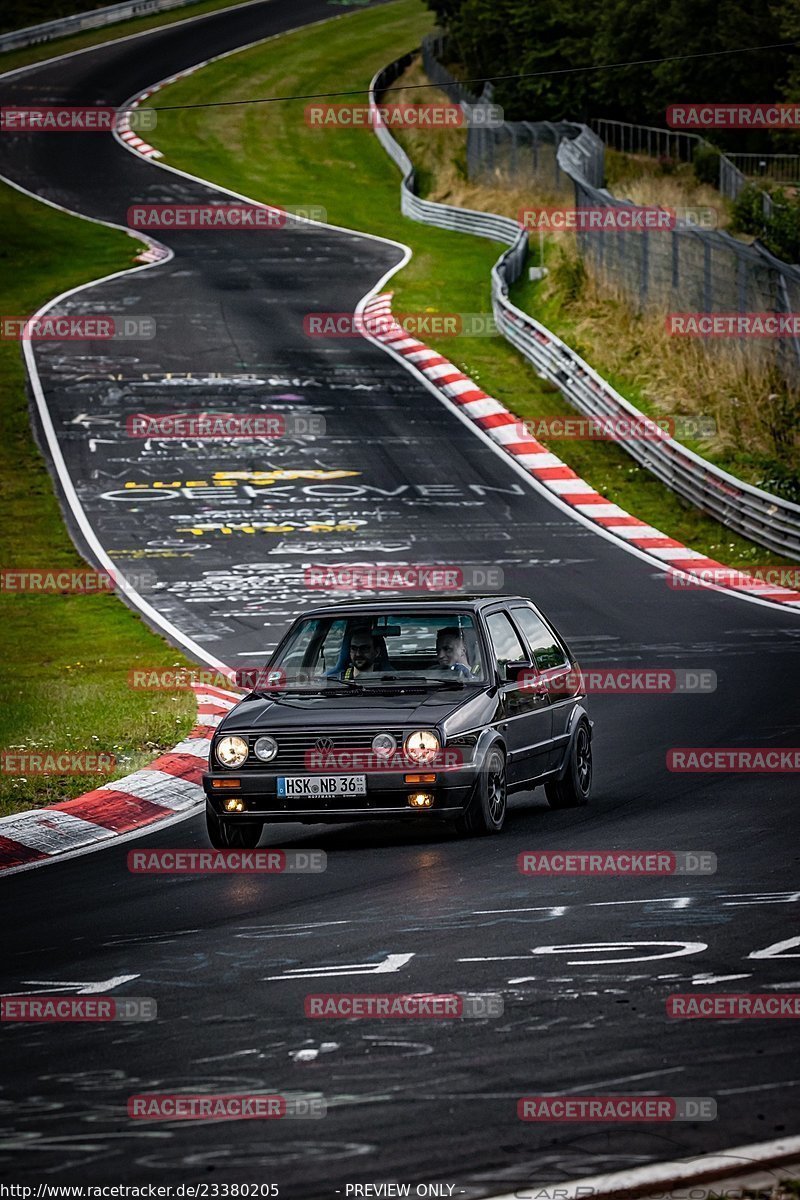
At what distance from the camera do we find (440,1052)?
6613 millimetres

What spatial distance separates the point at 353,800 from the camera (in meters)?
10.9

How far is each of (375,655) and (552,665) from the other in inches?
60.0

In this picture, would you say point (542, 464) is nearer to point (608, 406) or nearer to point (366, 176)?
point (608, 406)

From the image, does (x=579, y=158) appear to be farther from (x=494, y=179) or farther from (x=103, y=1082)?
(x=103, y=1082)

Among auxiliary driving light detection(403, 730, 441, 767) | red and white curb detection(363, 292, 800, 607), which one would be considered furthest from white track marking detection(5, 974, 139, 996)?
red and white curb detection(363, 292, 800, 607)

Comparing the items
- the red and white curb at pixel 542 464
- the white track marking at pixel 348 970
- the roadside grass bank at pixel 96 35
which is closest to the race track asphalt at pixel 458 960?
the white track marking at pixel 348 970

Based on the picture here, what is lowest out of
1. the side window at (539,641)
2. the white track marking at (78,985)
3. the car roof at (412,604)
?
the side window at (539,641)

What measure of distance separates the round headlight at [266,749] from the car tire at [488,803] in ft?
3.82

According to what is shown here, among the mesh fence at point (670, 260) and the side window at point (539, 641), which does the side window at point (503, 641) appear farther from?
the mesh fence at point (670, 260)

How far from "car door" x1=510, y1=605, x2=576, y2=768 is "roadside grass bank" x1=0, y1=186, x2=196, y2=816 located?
10.3 ft

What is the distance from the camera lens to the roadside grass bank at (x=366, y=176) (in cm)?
2922

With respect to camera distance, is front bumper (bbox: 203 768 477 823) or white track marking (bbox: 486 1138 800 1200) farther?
front bumper (bbox: 203 768 477 823)

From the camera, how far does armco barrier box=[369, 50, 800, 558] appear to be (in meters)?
25.2

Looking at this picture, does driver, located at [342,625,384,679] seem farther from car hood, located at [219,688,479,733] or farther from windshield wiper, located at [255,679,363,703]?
car hood, located at [219,688,479,733]
